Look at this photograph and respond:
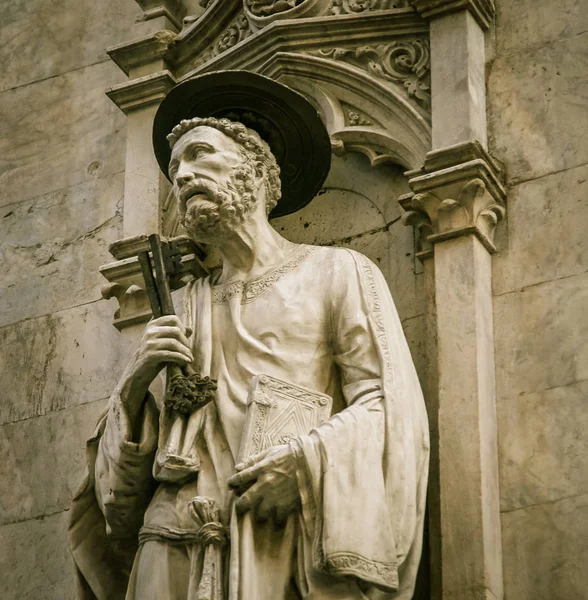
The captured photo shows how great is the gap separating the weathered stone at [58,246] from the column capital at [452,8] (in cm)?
158

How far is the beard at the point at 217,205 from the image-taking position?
735 centimetres

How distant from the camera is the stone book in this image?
686cm

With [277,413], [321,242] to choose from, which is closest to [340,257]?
[277,413]

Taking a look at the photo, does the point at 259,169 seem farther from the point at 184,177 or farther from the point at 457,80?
the point at 457,80

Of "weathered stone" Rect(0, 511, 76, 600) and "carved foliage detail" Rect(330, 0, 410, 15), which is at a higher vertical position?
"carved foliage detail" Rect(330, 0, 410, 15)

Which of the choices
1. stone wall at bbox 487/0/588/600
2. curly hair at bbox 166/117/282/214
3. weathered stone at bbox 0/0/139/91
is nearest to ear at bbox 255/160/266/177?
curly hair at bbox 166/117/282/214

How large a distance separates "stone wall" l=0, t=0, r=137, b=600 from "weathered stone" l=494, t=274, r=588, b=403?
1696mm

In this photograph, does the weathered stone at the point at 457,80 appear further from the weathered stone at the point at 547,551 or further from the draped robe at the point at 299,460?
the weathered stone at the point at 547,551

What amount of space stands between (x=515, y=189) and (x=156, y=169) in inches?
61.9

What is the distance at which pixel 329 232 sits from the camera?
8.22 metres

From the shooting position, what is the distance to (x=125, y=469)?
7062mm

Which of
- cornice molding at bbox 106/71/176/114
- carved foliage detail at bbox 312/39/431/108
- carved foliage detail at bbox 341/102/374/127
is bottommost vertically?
carved foliage detail at bbox 341/102/374/127

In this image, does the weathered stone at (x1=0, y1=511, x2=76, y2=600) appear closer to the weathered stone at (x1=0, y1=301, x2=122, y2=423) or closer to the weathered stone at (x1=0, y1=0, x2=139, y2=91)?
the weathered stone at (x1=0, y1=301, x2=122, y2=423)

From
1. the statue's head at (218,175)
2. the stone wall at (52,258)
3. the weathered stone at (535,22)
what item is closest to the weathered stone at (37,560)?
the stone wall at (52,258)
